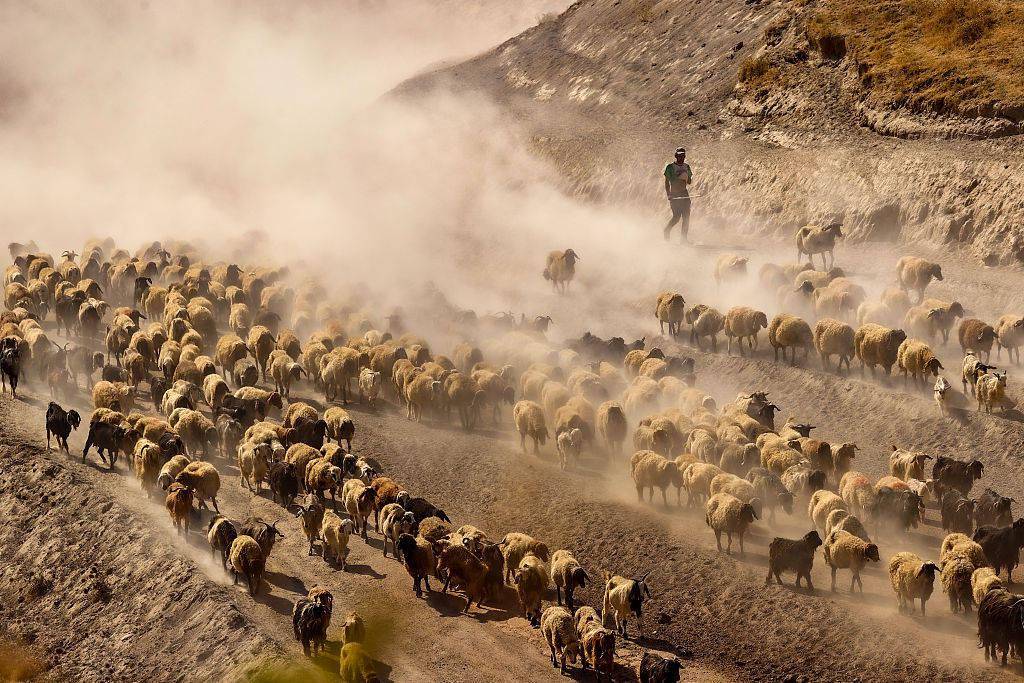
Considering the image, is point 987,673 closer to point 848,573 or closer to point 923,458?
point 848,573

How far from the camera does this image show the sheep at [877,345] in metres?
28.2

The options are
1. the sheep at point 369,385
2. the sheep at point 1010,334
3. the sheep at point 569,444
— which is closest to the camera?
the sheep at point 569,444

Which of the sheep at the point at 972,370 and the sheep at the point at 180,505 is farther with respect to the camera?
the sheep at the point at 972,370

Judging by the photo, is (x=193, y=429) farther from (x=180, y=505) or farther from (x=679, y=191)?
(x=679, y=191)

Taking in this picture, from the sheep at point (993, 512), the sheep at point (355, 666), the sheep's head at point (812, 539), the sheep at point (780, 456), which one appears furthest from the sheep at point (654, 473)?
the sheep at point (355, 666)

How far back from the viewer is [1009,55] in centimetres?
3828

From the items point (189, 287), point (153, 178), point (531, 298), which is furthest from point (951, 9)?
point (153, 178)

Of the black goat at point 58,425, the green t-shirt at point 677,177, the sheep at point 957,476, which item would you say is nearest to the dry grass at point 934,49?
the green t-shirt at point 677,177

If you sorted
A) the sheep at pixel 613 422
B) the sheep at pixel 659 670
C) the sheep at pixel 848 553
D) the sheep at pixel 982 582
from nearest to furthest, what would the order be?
1. the sheep at pixel 659 670
2. the sheep at pixel 982 582
3. the sheep at pixel 848 553
4. the sheep at pixel 613 422

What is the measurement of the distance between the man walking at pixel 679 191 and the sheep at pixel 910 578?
71.1 ft

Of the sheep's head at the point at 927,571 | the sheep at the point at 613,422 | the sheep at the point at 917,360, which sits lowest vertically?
the sheep's head at the point at 927,571

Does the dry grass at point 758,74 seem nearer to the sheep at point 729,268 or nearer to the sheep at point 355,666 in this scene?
the sheep at point 729,268

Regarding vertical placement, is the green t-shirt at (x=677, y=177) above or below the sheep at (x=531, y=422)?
above

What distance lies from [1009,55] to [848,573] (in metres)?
23.5
